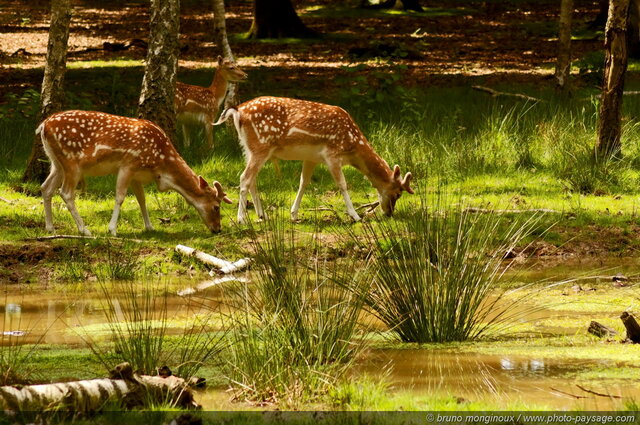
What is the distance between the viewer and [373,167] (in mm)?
13781

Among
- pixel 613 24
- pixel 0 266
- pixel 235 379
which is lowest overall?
pixel 0 266

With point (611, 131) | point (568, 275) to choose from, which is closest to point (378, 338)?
point (568, 275)

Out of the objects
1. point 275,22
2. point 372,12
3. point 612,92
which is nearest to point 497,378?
point 612,92

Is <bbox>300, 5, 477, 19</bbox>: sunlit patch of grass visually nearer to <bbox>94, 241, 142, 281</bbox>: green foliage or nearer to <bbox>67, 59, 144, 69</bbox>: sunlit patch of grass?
<bbox>67, 59, 144, 69</bbox>: sunlit patch of grass

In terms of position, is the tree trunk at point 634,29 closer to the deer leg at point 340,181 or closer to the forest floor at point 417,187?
the forest floor at point 417,187

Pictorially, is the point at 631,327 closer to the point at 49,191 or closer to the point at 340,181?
the point at 340,181

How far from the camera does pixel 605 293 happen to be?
34.0ft

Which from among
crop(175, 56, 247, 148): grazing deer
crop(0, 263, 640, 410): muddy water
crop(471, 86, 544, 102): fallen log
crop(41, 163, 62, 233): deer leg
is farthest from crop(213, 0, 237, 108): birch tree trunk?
crop(0, 263, 640, 410): muddy water

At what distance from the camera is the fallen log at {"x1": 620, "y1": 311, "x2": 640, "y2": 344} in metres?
7.80

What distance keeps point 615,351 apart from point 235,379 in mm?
2747

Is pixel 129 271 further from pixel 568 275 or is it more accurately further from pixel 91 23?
pixel 91 23

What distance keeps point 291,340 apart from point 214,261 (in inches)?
179

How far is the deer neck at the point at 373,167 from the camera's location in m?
13.7

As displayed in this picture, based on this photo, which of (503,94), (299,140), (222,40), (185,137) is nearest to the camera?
(299,140)
